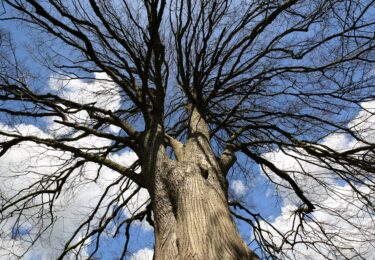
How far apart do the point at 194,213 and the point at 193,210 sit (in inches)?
1.4

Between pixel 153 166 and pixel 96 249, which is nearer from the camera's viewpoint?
pixel 153 166

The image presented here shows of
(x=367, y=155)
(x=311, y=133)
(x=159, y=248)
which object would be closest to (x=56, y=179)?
(x=159, y=248)

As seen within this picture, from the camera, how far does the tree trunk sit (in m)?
2.30

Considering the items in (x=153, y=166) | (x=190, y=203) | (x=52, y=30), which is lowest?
(x=190, y=203)

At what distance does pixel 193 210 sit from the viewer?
103 inches

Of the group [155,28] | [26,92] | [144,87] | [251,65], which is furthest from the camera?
[251,65]

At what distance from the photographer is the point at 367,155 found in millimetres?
3486

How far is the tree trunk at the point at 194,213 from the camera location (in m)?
2.30

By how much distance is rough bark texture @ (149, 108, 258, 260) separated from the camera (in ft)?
7.58

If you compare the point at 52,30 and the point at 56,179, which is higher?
the point at 52,30

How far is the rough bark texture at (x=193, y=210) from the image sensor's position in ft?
7.58

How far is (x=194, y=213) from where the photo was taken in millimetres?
2592

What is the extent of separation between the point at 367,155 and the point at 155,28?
247 centimetres

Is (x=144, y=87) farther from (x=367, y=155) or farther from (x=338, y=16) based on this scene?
(x=367, y=155)
